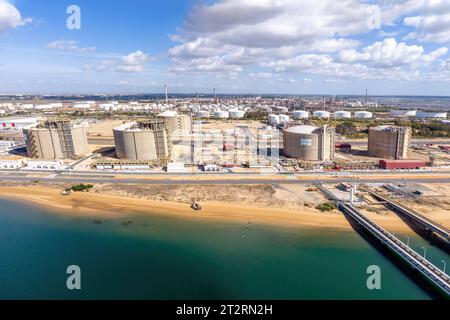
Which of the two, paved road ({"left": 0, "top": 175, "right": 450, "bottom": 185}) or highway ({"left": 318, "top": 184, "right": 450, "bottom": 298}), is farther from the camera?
paved road ({"left": 0, "top": 175, "right": 450, "bottom": 185})

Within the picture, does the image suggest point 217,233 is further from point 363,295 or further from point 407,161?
point 407,161

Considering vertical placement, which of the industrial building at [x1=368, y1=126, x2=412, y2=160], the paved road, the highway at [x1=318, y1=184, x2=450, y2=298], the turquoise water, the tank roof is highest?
the tank roof

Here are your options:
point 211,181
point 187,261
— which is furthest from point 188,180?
point 187,261

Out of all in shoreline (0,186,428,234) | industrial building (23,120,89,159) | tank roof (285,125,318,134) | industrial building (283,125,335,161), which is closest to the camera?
shoreline (0,186,428,234)

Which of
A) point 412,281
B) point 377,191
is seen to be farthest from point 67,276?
point 377,191

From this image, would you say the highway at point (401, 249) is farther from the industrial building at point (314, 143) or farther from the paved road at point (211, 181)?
Answer: the industrial building at point (314, 143)

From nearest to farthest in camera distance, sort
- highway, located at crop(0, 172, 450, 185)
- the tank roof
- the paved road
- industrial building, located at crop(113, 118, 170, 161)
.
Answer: the paved road → highway, located at crop(0, 172, 450, 185) → industrial building, located at crop(113, 118, 170, 161) → the tank roof

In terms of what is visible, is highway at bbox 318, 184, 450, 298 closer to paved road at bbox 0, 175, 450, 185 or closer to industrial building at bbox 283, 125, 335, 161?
paved road at bbox 0, 175, 450, 185

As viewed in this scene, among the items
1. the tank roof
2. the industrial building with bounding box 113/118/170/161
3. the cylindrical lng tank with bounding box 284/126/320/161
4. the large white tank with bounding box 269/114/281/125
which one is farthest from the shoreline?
the large white tank with bounding box 269/114/281/125
